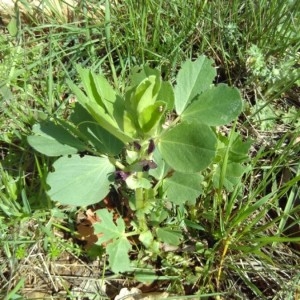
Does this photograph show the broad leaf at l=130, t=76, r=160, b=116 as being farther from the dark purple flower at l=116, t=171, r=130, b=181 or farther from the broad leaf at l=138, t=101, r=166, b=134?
the dark purple flower at l=116, t=171, r=130, b=181

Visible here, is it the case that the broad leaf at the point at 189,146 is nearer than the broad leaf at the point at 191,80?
Yes

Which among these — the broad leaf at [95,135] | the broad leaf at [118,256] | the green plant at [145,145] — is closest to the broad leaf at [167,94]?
the green plant at [145,145]

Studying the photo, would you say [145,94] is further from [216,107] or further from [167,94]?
[216,107]

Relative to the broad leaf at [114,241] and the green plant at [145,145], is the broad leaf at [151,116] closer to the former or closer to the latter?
the green plant at [145,145]

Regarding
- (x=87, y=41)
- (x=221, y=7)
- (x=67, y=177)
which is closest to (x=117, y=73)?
(x=87, y=41)

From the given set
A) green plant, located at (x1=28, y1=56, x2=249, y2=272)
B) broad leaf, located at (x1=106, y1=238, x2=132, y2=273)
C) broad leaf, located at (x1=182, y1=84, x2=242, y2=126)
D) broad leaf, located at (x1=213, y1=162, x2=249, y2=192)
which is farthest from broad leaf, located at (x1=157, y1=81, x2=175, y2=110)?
broad leaf, located at (x1=106, y1=238, x2=132, y2=273)

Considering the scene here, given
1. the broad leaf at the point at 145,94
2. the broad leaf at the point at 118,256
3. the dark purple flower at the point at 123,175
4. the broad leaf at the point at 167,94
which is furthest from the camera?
the broad leaf at the point at 118,256

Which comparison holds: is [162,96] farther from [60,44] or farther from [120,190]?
[60,44]
